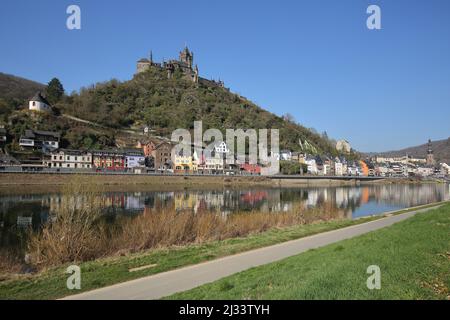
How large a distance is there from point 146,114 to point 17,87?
166 ft

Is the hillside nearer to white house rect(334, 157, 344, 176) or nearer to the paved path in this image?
white house rect(334, 157, 344, 176)

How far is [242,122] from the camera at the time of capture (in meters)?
167

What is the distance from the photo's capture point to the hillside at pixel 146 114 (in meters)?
97.7

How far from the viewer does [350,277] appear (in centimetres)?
848

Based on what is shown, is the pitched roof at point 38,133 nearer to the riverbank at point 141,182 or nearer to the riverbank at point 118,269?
the riverbank at point 141,182

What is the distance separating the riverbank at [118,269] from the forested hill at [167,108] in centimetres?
10818

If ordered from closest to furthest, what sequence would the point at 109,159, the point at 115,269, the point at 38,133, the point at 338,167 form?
the point at 115,269
the point at 38,133
the point at 109,159
the point at 338,167

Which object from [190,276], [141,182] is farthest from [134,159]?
[190,276]

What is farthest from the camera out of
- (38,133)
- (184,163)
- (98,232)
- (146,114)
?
(146,114)

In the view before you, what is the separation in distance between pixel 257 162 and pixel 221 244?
11222cm

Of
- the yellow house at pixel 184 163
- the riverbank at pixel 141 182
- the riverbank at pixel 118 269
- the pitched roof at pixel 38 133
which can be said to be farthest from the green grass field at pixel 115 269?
the yellow house at pixel 184 163

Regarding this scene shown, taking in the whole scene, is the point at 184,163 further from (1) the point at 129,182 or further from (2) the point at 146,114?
(2) the point at 146,114
